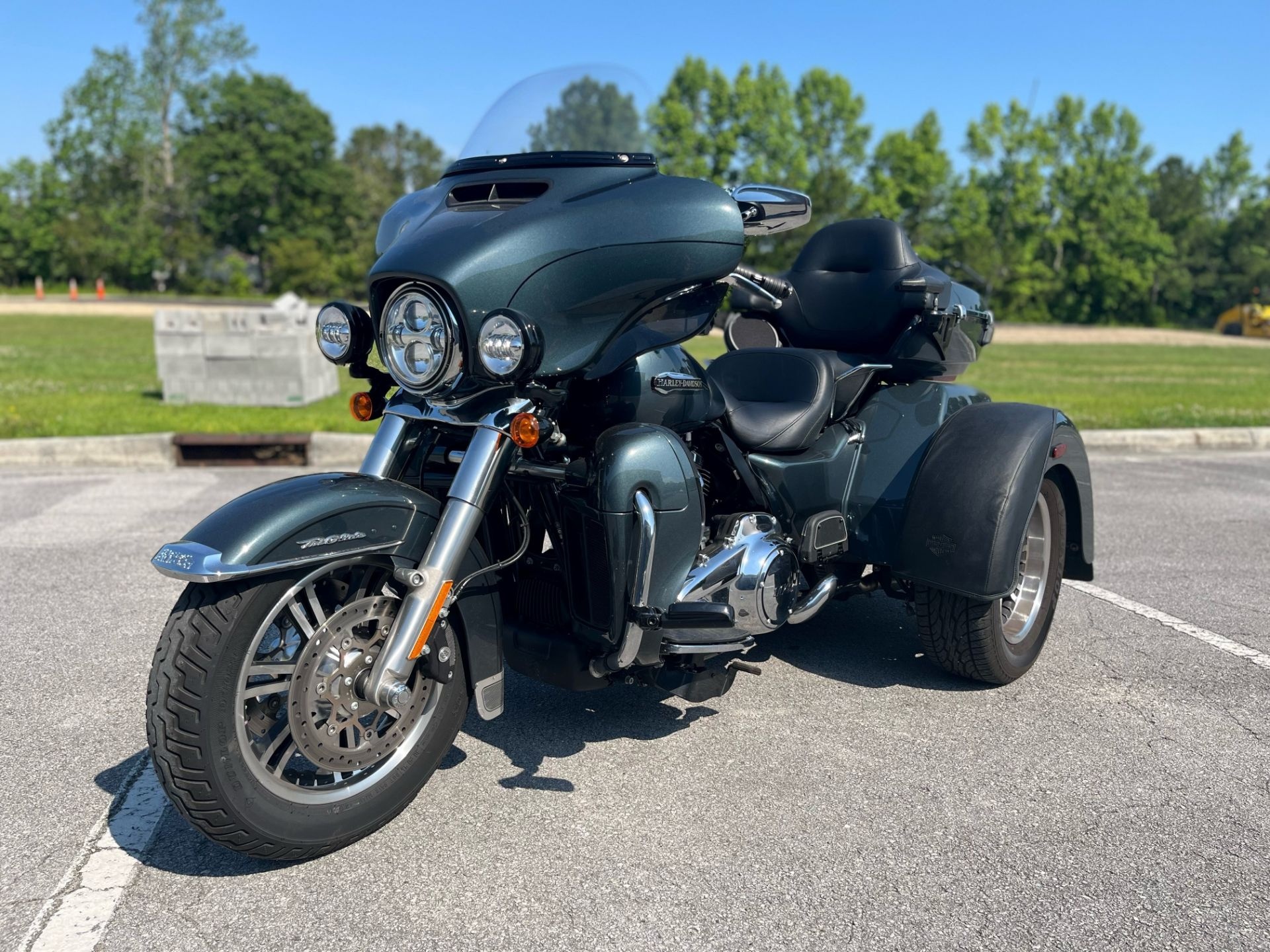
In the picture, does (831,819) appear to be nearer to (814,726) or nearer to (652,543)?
(814,726)

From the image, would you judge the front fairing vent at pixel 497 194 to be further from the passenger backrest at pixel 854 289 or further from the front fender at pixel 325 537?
the passenger backrest at pixel 854 289

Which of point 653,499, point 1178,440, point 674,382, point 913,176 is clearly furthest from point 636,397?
point 913,176

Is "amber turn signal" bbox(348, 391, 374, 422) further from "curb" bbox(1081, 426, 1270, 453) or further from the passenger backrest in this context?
"curb" bbox(1081, 426, 1270, 453)

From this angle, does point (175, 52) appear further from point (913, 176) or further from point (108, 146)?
point (913, 176)

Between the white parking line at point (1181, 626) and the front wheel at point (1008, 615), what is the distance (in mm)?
742

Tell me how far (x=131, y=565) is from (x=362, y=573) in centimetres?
325

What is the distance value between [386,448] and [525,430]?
0.47 metres

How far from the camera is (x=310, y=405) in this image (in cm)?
1148

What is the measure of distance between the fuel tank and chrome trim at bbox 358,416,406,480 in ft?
1.63

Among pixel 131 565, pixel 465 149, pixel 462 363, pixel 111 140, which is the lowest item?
pixel 131 565

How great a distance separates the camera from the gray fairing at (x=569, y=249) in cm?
285

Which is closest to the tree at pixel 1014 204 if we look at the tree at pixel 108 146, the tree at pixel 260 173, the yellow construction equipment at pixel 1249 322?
the yellow construction equipment at pixel 1249 322

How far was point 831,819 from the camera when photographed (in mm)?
3064

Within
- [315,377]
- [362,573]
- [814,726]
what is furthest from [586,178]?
[315,377]
